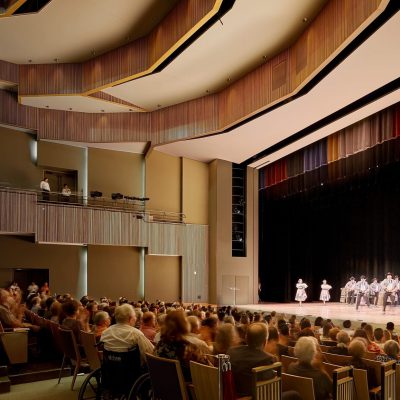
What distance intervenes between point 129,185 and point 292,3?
10.4 meters

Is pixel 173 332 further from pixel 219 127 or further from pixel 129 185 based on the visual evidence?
pixel 129 185

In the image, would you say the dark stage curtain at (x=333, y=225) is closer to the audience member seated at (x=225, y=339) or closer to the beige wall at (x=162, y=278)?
the beige wall at (x=162, y=278)

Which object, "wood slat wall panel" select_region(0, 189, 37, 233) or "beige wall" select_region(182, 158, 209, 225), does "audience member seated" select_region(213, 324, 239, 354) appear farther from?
"beige wall" select_region(182, 158, 209, 225)

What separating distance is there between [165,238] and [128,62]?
290 inches

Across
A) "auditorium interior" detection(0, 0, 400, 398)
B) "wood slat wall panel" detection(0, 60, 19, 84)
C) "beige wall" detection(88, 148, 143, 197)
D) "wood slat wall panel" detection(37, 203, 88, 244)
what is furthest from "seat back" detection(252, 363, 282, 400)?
"beige wall" detection(88, 148, 143, 197)

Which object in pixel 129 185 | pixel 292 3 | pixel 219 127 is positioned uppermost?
pixel 292 3

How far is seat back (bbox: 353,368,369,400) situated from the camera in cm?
448

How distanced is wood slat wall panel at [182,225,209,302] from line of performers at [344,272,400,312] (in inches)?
215

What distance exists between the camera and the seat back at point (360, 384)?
14.7ft

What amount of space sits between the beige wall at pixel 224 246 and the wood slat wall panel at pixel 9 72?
26.9 ft

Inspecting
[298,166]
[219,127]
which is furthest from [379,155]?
[219,127]

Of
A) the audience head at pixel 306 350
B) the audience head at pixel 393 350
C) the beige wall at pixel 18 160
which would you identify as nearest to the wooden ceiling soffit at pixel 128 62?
the beige wall at pixel 18 160

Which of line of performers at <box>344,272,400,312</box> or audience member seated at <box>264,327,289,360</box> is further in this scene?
line of performers at <box>344,272,400,312</box>

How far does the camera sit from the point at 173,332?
436cm
